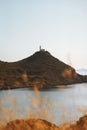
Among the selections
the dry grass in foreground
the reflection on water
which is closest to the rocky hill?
the reflection on water

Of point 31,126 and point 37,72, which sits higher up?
point 31,126

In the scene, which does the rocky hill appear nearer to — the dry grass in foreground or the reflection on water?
the reflection on water

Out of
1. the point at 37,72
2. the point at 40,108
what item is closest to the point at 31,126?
the point at 40,108

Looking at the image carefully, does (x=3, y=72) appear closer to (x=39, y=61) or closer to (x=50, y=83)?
(x=50, y=83)

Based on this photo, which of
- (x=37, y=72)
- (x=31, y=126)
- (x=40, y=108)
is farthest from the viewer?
(x=37, y=72)

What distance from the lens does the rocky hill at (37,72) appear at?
104 m

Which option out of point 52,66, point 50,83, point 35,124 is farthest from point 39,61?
point 35,124

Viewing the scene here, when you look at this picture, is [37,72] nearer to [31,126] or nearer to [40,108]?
[31,126]

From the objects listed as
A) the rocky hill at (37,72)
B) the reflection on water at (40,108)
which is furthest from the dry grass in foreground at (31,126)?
the rocky hill at (37,72)

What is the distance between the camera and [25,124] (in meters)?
5.98

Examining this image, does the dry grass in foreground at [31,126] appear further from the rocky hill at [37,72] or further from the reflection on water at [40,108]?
the rocky hill at [37,72]

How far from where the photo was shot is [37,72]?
12812 centimetres

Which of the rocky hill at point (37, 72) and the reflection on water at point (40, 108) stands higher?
the reflection on water at point (40, 108)

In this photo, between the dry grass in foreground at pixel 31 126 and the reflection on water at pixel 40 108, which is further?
the dry grass in foreground at pixel 31 126
